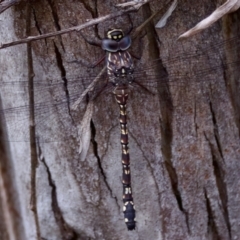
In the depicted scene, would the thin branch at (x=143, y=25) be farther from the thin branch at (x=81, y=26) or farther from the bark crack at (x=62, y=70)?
the bark crack at (x=62, y=70)

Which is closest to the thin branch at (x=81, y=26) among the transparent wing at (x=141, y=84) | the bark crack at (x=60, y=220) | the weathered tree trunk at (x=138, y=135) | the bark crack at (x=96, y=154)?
the weathered tree trunk at (x=138, y=135)

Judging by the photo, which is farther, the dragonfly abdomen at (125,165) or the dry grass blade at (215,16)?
the dragonfly abdomen at (125,165)

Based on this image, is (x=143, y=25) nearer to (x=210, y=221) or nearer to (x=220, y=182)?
(x=220, y=182)

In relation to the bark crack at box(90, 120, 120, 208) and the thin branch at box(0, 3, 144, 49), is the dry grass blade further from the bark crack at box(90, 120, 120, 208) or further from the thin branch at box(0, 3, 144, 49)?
the bark crack at box(90, 120, 120, 208)

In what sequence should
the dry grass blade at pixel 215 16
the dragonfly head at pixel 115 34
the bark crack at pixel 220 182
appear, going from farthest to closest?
the bark crack at pixel 220 182, the dragonfly head at pixel 115 34, the dry grass blade at pixel 215 16

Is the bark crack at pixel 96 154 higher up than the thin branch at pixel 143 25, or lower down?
lower down

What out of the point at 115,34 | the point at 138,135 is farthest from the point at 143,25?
the point at 138,135

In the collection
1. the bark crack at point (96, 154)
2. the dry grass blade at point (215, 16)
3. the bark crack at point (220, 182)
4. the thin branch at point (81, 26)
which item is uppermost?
the thin branch at point (81, 26)
